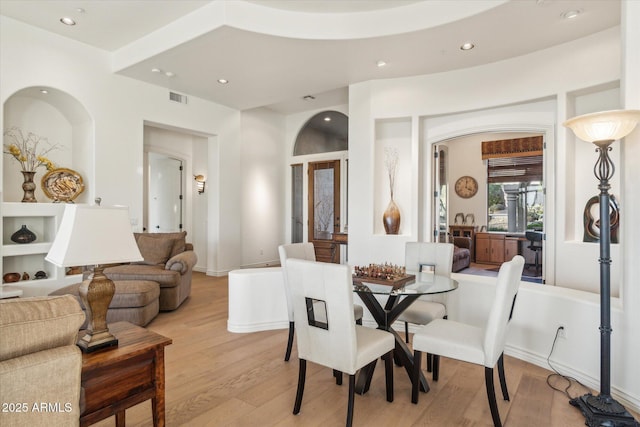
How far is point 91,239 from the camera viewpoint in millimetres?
1668

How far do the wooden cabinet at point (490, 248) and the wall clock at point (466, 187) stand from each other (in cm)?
114

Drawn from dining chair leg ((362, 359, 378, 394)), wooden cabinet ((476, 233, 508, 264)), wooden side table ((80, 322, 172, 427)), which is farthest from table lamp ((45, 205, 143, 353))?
wooden cabinet ((476, 233, 508, 264))

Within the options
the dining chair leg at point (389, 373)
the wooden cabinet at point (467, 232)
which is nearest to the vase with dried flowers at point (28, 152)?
the dining chair leg at point (389, 373)

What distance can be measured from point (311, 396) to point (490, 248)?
749 centimetres

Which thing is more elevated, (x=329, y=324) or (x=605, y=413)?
(x=329, y=324)

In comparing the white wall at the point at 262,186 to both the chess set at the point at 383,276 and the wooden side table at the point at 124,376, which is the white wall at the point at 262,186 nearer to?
the chess set at the point at 383,276

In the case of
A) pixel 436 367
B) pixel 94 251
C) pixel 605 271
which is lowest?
pixel 436 367

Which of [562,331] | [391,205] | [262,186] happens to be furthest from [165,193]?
[562,331]

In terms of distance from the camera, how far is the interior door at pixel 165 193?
304 inches

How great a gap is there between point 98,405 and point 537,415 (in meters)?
2.55

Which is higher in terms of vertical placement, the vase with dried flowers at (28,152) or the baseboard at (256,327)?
the vase with dried flowers at (28,152)

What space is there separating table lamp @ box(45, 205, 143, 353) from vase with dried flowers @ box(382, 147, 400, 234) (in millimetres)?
3694

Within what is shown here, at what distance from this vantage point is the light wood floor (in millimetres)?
2275

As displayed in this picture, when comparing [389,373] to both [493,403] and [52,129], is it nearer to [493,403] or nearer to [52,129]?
[493,403]
